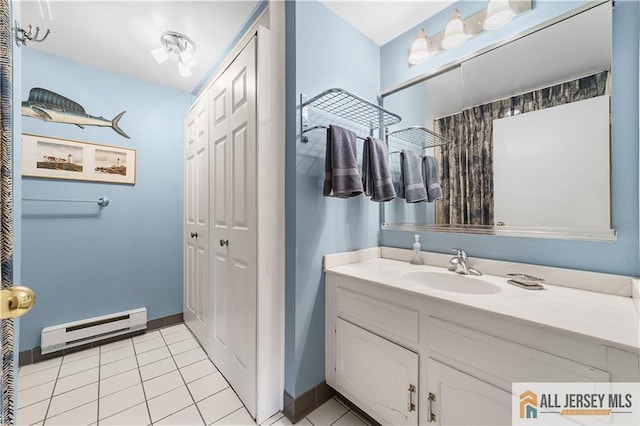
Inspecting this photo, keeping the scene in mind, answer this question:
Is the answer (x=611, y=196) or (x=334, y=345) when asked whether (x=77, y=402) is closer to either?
(x=334, y=345)

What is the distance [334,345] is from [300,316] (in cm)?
28

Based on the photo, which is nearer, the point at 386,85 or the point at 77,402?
the point at 77,402

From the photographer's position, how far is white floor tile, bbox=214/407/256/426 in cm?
129

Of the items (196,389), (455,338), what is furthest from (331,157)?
(196,389)

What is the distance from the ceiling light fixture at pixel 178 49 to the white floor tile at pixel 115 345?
2.20 metres

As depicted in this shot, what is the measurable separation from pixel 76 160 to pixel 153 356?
5.36 feet

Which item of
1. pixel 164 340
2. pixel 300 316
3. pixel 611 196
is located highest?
pixel 611 196

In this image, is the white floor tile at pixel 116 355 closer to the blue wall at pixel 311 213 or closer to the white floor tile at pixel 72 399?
the white floor tile at pixel 72 399

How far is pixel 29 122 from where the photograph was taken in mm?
1796

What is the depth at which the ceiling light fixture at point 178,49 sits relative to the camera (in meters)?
1.69

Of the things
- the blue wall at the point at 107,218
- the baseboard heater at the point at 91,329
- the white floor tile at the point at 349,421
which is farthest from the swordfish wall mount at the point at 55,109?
the white floor tile at the point at 349,421

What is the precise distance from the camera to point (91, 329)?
6.44 feet

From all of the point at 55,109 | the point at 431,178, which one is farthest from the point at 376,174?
the point at 55,109

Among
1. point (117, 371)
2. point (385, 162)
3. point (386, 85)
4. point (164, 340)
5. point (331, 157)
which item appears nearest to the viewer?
point (331, 157)
